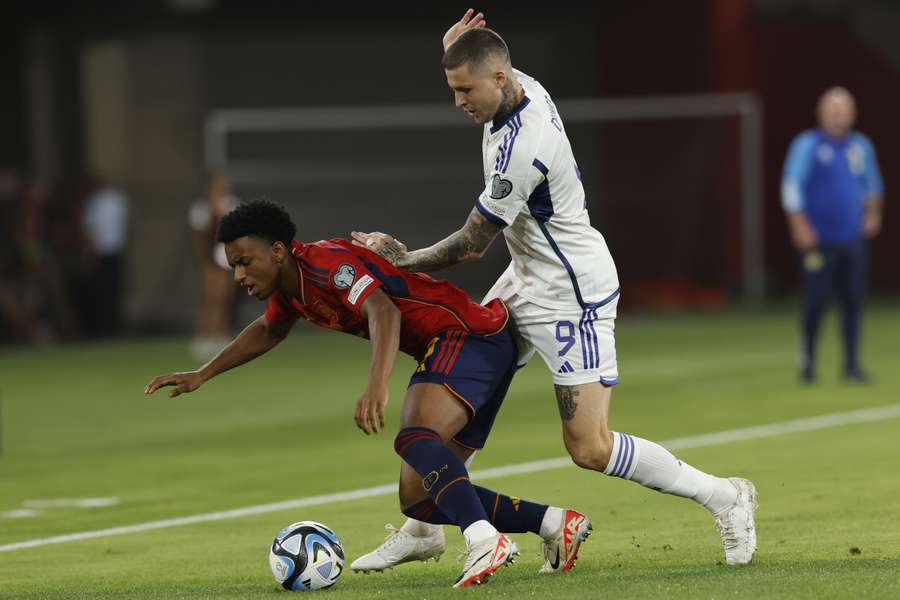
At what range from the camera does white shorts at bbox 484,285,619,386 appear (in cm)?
709

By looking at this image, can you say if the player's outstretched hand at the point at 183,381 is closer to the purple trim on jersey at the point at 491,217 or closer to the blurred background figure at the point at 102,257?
the purple trim on jersey at the point at 491,217

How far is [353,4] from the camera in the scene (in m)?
27.8

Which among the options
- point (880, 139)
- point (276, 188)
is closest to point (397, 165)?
point (276, 188)

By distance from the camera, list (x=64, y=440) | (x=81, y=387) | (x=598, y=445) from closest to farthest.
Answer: (x=598, y=445), (x=64, y=440), (x=81, y=387)

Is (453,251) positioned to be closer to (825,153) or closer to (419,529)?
(419,529)

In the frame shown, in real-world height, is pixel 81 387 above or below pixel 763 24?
below

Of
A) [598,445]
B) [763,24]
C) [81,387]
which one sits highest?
[763,24]

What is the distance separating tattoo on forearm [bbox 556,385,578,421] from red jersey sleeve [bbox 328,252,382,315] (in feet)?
2.94

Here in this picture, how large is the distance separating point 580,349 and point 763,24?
21.3m

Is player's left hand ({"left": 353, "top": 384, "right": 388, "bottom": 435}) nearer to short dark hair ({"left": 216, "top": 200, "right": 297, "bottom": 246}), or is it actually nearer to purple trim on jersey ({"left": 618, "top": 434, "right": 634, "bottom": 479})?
short dark hair ({"left": 216, "top": 200, "right": 297, "bottom": 246})

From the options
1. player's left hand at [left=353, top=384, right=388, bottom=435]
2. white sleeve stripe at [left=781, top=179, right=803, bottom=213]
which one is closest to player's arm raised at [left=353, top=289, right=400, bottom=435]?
player's left hand at [left=353, top=384, right=388, bottom=435]

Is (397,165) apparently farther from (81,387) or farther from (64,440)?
(64,440)

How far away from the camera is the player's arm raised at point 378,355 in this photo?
639 centimetres

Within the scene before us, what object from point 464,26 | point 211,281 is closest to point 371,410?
point 464,26
